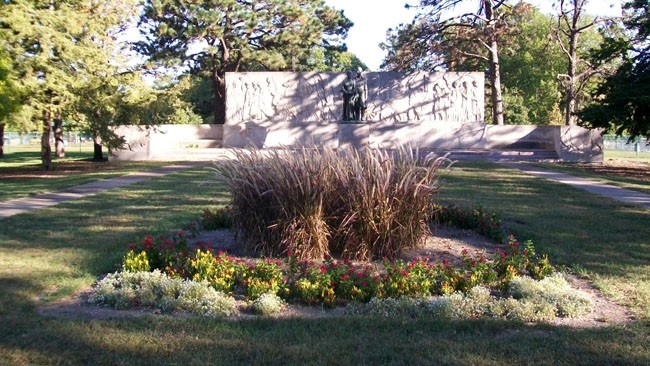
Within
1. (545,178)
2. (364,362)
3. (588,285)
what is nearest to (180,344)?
(364,362)

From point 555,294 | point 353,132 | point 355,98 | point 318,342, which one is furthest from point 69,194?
point 355,98

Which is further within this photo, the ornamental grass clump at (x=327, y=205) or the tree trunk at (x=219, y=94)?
the tree trunk at (x=219, y=94)

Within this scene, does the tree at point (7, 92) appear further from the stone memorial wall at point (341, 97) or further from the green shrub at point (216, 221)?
the stone memorial wall at point (341, 97)

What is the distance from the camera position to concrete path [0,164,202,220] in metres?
13.2

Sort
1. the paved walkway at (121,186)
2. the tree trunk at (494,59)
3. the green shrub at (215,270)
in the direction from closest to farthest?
the green shrub at (215,270) → the paved walkway at (121,186) → the tree trunk at (494,59)

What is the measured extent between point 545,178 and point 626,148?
174 ft

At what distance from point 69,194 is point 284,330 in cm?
1252

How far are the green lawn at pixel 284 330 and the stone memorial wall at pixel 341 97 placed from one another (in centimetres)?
2819

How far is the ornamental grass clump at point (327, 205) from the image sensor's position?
7562 millimetres

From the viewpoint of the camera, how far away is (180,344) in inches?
188

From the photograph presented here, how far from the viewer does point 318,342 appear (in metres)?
4.86

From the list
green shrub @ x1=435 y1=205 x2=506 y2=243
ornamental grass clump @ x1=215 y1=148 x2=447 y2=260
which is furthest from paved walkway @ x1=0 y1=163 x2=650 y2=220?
ornamental grass clump @ x1=215 y1=148 x2=447 y2=260

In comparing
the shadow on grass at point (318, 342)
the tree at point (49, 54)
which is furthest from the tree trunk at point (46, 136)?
the shadow on grass at point (318, 342)

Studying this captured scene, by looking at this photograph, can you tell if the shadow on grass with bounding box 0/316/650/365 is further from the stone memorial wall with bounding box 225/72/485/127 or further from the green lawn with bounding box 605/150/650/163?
the green lawn with bounding box 605/150/650/163
